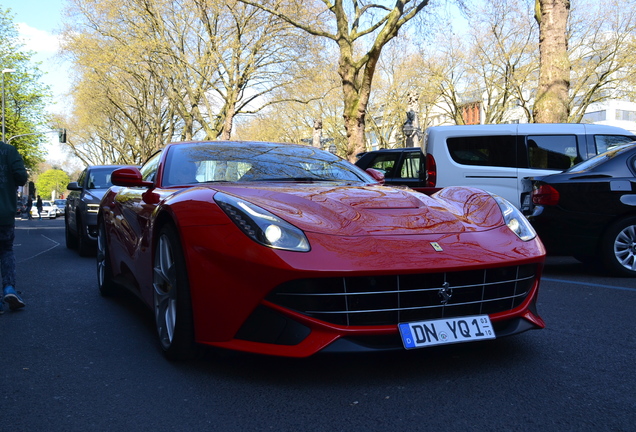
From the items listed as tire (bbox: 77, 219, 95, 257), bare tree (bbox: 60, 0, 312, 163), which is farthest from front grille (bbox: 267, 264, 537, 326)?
bare tree (bbox: 60, 0, 312, 163)

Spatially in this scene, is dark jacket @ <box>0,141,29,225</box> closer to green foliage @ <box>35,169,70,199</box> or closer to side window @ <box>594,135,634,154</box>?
side window @ <box>594,135,634,154</box>

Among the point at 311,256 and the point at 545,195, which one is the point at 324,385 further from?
the point at 545,195

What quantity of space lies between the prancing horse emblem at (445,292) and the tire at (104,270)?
11.2 feet

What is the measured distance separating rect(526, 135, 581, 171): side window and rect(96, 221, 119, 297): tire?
5.92 meters

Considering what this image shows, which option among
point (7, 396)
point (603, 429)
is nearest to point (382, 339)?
point (603, 429)

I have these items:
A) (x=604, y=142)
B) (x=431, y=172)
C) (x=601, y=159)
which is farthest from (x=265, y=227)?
(x=604, y=142)

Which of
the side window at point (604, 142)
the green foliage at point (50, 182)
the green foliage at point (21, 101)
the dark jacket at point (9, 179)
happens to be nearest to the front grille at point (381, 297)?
the dark jacket at point (9, 179)

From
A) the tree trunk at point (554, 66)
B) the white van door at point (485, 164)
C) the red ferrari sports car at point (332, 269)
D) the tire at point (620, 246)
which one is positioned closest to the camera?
the red ferrari sports car at point (332, 269)

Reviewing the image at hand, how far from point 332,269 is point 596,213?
4962 millimetres

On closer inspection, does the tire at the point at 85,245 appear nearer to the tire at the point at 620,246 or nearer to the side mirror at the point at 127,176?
the side mirror at the point at 127,176

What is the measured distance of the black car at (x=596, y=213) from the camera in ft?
22.6

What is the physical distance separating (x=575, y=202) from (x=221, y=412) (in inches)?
210

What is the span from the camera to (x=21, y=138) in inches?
1890

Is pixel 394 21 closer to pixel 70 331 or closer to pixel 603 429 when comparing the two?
pixel 70 331
